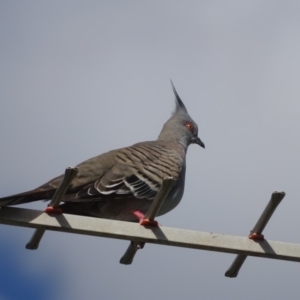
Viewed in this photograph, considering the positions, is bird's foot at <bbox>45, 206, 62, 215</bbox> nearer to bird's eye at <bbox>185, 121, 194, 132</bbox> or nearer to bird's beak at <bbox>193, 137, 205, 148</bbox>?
bird's eye at <bbox>185, 121, 194, 132</bbox>

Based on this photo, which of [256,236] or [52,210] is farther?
[256,236]

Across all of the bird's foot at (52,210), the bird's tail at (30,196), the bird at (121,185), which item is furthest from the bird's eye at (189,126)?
the bird's foot at (52,210)

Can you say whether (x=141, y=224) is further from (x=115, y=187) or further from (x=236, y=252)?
(x=115, y=187)

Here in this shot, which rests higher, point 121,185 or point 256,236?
point 256,236

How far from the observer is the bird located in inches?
272

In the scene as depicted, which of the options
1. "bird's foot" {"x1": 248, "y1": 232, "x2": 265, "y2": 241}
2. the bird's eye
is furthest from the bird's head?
"bird's foot" {"x1": 248, "y1": 232, "x2": 265, "y2": 241}

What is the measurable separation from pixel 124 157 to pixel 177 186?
533mm

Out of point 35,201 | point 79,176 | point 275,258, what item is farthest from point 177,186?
point 275,258

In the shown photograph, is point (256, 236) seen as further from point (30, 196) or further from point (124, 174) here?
point (124, 174)

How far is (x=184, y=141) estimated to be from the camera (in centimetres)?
999

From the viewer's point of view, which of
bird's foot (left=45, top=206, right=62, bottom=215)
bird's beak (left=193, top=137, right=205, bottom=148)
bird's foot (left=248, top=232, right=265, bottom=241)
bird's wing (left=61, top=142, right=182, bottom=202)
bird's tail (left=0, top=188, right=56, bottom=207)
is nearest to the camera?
bird's foot (left=45, top=206, right=62, bottom=215)

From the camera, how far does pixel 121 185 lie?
23.9ft

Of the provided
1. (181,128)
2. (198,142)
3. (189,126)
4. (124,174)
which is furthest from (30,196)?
(198,142)

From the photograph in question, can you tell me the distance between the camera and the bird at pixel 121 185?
22.7 feet
